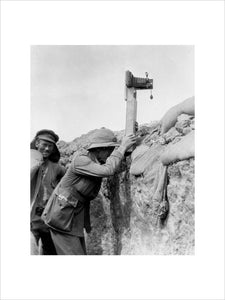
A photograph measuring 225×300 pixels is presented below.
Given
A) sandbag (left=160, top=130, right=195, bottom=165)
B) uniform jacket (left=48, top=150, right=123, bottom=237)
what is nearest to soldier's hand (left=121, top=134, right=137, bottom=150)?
uniform jacket (left=48, top=150, right=123, bottom=237)

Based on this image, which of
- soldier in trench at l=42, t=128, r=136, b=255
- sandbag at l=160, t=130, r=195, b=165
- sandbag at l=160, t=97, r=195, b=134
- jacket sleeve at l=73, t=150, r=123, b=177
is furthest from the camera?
soldier in trench at l=42, t=128, r=136, b=255

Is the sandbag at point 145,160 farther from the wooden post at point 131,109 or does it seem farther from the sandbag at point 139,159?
the wooden post at point 131,109

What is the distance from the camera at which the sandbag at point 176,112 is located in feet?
16.7

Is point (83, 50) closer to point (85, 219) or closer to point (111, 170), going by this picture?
point (111, 170)

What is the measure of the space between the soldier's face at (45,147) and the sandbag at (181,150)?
3.68ft

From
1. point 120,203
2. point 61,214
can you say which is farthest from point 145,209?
point 61,214

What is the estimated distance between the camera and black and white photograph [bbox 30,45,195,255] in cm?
514

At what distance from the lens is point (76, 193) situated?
5.39 metres

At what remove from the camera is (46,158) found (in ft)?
18.8

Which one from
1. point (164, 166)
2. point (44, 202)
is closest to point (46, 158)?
point (44, 202)

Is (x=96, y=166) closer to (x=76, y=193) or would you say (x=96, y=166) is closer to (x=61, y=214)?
(x=76, y=193)

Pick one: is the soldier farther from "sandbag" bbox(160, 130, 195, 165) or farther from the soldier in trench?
"sandbag" bbox(160, 130, 195, 165)

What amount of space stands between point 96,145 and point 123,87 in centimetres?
57

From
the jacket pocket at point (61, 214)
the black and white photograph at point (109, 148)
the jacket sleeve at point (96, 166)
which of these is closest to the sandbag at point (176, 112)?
the black and white photograph at point (109, 148)
